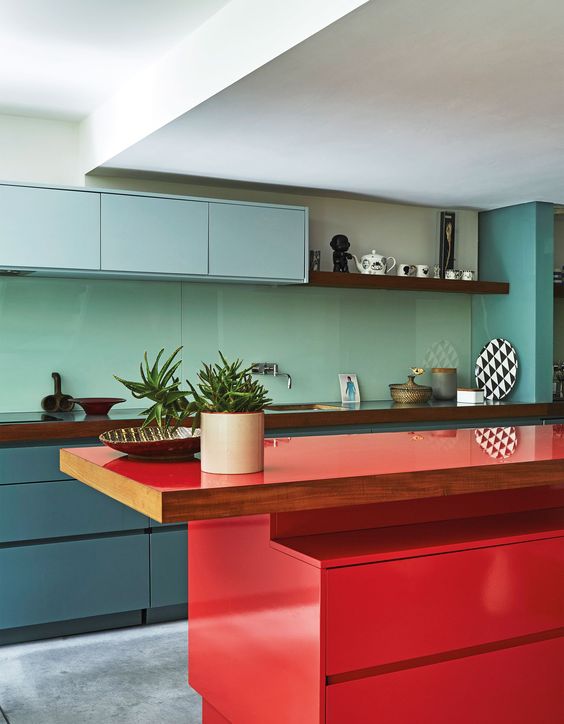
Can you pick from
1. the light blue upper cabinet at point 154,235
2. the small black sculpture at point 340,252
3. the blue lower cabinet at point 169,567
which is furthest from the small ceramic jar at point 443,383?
the blue lower cabinet at point 169,567

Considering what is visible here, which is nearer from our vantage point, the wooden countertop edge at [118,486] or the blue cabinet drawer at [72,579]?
the wooden countertop edge at [118,486]

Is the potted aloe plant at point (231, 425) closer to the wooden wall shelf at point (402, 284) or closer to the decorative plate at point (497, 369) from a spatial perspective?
the wooden wall shelf at point (402, 284)

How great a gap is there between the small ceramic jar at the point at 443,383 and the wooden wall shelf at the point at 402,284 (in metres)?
0.54

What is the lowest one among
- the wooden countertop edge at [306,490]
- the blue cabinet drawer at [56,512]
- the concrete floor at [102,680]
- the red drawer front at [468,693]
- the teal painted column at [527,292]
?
the concrete floor at [102,680]

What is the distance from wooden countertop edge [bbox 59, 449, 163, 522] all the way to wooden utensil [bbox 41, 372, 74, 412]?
2199mm

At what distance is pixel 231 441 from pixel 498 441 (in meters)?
1.18

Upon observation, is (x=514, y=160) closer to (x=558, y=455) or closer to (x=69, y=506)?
(x=558, y=455)

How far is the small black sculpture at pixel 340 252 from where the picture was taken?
520cm

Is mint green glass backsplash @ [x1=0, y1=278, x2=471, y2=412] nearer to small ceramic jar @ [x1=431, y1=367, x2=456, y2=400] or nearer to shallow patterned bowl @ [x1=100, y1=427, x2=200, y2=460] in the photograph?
small ceramic jar @ [x1=431, y1=367, x2=456, y2=400]

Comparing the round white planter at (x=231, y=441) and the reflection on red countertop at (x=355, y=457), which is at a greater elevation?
the round white planter at (x=231, y=441)

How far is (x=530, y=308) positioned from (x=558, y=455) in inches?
133

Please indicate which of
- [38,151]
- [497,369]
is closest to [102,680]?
[38,151]

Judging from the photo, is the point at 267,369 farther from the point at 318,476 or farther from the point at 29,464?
the point at 318,476

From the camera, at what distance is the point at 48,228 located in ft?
13.6
